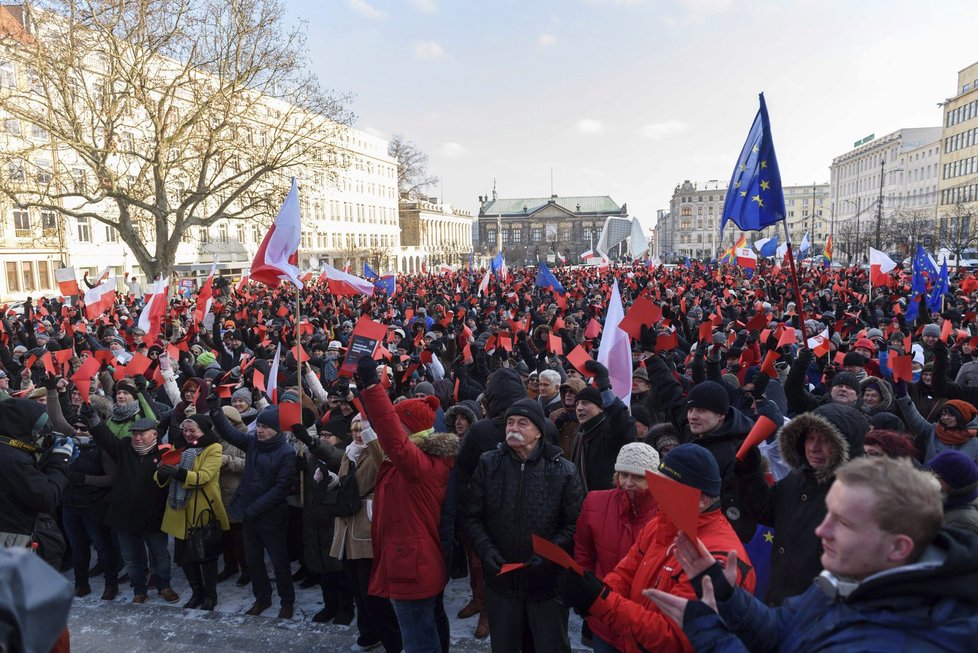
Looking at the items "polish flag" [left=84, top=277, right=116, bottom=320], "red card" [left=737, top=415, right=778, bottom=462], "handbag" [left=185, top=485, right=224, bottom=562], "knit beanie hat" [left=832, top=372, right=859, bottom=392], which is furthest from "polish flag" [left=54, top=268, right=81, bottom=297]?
"red card" [left=737, top=415, right=778, bottom=462]

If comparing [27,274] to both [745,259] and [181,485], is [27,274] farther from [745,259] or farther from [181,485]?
[181,485]

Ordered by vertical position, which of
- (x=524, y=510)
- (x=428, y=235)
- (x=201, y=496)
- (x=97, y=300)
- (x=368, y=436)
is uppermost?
(x=428, y=235)

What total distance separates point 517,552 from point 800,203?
143 metres

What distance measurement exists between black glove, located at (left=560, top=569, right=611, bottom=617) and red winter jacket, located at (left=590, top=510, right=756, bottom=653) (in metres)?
0.03

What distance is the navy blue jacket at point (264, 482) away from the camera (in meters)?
4.41

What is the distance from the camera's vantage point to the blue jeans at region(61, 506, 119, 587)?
4.95 meters

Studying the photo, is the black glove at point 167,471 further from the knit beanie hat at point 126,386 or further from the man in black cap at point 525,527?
the man in black cap at point 525,527

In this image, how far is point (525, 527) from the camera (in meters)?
3.26

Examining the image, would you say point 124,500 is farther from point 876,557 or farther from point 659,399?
point 876,557

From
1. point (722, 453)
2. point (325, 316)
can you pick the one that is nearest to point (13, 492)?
point (722, 453)

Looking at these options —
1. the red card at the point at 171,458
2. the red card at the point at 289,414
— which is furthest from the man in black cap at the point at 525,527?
the red card at the point at 171,458

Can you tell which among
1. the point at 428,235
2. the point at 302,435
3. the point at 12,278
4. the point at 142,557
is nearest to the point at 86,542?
the point at 142,557

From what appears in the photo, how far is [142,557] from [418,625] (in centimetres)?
269

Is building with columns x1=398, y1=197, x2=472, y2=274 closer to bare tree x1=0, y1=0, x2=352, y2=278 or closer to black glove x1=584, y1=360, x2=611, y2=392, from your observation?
bare tree x1=0, y1=0, x2=352, y2=278
